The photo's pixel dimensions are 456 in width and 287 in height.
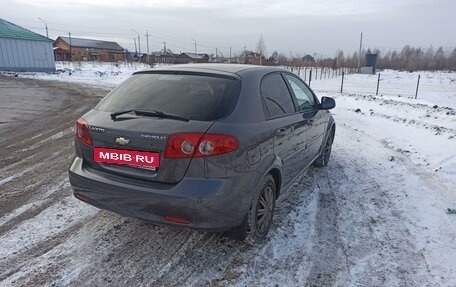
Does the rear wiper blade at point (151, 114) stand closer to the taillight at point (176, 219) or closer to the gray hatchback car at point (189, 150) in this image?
the gray hatchback car at point (189, 150)

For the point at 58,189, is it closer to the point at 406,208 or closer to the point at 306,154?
the point at 306,154

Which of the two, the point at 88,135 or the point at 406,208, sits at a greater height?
the point at 88,135

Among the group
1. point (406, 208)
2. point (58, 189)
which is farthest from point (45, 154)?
point (406, 208)

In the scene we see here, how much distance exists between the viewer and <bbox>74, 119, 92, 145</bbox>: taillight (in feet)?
9.79

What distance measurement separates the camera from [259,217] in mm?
3232

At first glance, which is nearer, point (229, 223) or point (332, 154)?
point (229, 223)

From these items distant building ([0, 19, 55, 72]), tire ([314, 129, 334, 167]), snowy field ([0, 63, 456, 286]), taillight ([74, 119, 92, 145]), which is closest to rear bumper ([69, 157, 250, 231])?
taillight ([74, 119, 92, 145])

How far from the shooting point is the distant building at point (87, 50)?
2943 inches

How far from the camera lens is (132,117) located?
9.42 ft

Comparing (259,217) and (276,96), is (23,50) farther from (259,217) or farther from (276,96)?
(259,217)

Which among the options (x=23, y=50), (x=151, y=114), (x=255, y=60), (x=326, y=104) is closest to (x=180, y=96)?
(x=151, y=114)

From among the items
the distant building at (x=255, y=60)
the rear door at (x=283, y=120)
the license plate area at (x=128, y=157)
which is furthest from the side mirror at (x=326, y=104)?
the distant building at (x=255, y=60)

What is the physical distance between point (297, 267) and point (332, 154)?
384 centimetres

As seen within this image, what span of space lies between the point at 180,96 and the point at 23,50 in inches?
1523
